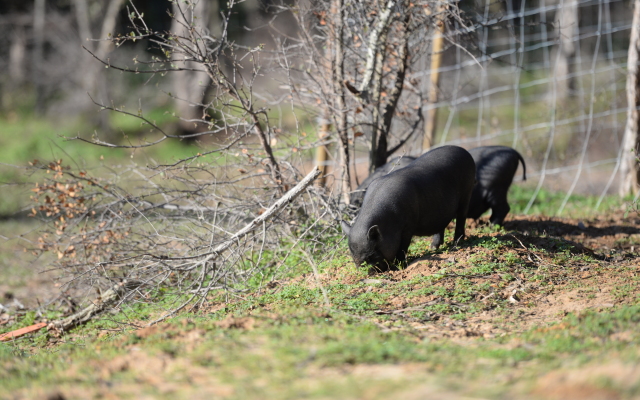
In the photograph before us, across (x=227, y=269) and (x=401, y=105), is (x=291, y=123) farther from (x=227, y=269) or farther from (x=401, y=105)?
(x=227, y=269)

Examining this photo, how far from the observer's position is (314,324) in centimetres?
424

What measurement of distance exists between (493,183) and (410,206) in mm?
2107

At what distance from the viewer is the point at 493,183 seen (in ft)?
25.0

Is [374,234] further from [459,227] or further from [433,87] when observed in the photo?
[433,87]

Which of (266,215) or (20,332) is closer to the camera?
(266,215)

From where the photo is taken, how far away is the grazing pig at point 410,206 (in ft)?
19.0

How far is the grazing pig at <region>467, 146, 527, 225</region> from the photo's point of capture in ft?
25.1

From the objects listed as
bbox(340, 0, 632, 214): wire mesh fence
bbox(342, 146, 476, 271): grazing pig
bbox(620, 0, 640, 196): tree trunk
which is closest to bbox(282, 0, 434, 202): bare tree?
bbox(340, 0, 632, 214): wire mesh fence

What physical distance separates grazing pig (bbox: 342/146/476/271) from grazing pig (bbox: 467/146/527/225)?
100 cm

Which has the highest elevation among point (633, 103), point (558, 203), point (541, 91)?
point (541, 91)

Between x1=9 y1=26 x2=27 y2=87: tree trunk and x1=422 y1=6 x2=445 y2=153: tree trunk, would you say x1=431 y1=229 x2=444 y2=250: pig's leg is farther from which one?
x1=9 y1=26 x2=27 y2=87: tree trunk

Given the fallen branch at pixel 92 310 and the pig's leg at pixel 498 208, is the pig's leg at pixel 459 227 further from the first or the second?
the fallen branch at pixel 92 310

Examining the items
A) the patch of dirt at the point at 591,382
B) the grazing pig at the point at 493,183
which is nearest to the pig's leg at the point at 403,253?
the grazing pig at the point at 493,183

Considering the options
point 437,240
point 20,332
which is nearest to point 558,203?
point 437,240
